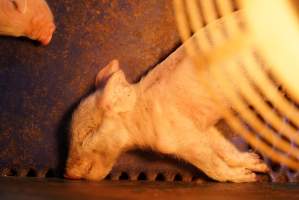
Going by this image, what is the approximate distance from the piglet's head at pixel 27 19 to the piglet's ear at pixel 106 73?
42cm

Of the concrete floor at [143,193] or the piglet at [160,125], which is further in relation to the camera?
the piglet at [160,125]

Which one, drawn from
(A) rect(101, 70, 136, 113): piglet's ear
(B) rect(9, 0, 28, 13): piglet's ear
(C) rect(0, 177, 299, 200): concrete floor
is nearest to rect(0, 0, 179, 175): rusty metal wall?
(B) rect(9, 0, 28, 13): piglet's ear

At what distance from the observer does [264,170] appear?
80.9 inches

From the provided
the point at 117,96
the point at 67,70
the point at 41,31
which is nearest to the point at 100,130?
the point at 117,96

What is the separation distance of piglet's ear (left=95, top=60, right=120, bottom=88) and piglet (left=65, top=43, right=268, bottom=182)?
6 cm

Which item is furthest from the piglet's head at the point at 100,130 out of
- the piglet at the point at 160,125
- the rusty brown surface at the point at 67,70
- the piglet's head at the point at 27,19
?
the piglet's head at the point at 27,19

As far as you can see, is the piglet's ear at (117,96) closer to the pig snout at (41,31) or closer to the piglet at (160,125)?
the piglet at (160,125)

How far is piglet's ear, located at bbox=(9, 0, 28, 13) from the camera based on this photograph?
2150 millimetres

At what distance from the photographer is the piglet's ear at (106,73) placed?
2168mm

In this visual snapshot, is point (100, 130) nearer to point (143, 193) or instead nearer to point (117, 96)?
point (117, 96)

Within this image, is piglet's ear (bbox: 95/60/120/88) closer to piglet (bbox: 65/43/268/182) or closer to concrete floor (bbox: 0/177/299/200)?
piglet (bbox: 65/43/268/182)

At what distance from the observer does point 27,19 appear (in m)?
2.21

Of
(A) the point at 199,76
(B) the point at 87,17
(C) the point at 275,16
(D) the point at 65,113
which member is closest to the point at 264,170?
(A) the point at 199,76

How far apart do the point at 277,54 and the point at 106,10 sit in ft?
3.71
